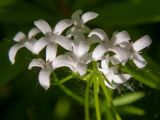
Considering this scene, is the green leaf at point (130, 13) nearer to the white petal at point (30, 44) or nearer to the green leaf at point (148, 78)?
the green leaf at point (148, 78)

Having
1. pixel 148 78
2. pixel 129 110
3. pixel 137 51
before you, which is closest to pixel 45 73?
pixel 137 51

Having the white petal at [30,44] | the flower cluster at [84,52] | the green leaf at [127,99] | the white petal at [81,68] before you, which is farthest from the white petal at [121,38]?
the green leaf at [127,99]

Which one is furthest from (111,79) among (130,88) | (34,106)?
(34,106)

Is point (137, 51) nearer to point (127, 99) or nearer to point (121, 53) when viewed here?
point (121, 53)

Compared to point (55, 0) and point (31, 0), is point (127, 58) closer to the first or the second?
point (55, 0)

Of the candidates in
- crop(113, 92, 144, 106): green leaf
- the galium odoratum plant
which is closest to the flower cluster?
the galium odoratum plant

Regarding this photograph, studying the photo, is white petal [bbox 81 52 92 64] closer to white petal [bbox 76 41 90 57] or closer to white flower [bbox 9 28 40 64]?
white petal [bbox 76 41 90 57]
